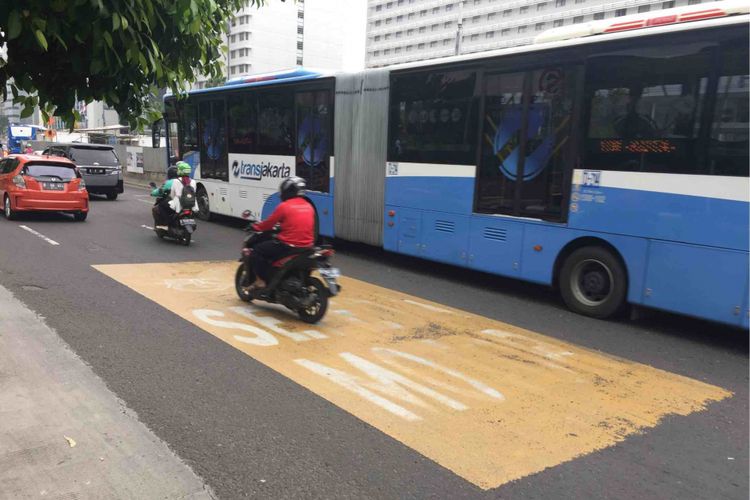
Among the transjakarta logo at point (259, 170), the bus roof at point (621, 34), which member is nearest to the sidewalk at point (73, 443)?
the bus roof at point (621, 34)

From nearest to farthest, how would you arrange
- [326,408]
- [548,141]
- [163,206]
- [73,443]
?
[73,443], [326,408], [548,141], [163,206]

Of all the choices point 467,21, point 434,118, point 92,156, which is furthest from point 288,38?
point 434,118

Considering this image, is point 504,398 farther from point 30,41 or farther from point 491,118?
point 491,118

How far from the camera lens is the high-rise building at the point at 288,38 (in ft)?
351

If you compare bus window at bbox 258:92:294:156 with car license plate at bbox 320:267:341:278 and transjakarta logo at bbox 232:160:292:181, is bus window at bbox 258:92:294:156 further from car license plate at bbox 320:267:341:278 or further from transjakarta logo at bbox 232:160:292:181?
car license plate at bbox 320:267:341:278

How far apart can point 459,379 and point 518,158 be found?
410cm

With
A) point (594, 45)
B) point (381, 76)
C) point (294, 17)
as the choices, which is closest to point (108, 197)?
point (381, 76)

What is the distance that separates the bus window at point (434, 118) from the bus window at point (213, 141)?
233 inches

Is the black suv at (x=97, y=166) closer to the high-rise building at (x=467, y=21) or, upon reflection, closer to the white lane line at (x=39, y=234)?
the white lane line at (x=39, y=234)

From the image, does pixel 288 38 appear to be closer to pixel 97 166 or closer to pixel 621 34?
pixel 97 166

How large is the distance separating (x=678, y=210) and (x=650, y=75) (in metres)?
1.62

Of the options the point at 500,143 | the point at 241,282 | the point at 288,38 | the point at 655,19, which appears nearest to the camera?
the point at 655,19

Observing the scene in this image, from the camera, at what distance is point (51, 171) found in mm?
14102

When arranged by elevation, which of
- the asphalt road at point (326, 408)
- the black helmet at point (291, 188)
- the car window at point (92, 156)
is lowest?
the asphalt road at point (326, 408)
